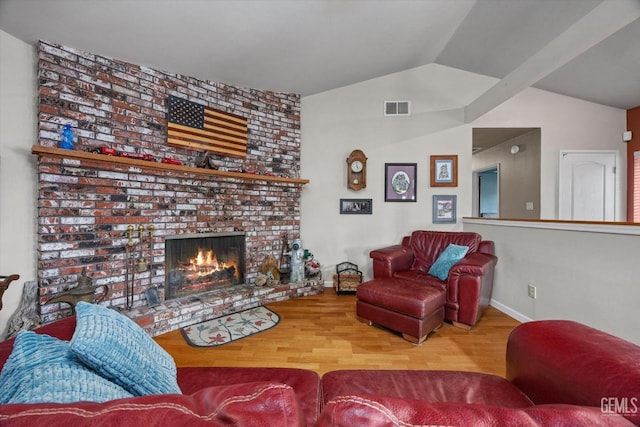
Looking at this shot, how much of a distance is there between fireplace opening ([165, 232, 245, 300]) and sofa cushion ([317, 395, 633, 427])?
2743 millimetres

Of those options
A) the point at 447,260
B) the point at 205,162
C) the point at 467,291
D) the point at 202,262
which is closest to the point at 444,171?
the point at 447,260

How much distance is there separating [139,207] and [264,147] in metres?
1.59

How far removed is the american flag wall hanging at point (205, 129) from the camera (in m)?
2.71

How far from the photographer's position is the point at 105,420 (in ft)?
1.30

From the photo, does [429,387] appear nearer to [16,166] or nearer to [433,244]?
[433,244]

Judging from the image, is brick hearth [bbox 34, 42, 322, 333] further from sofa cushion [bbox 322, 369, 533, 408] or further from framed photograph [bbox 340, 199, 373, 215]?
sofa cushion [bbox 322, 369, 533, 408]

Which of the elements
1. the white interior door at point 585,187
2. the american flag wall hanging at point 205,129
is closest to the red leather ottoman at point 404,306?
the american flag wall hanging at point 205,129

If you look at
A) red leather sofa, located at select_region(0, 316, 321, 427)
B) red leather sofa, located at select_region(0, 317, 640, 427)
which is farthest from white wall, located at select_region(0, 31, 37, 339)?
red leather sofa, located at select_region(0, 316, 321, 427)

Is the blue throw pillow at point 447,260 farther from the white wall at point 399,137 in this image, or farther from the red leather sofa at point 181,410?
the red leather sofa at point 181,410

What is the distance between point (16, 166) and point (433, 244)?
3.94 meters

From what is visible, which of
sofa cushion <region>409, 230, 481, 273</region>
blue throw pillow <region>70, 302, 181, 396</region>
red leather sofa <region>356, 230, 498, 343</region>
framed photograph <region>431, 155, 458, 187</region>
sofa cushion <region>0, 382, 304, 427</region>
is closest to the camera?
sofa cushion <region>0, 382, 304, 427</region>

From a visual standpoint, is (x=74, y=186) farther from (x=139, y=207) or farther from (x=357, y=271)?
(x=357, y=271)

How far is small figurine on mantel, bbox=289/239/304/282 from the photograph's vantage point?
3373 millimetres

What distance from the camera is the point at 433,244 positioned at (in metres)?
3.15
